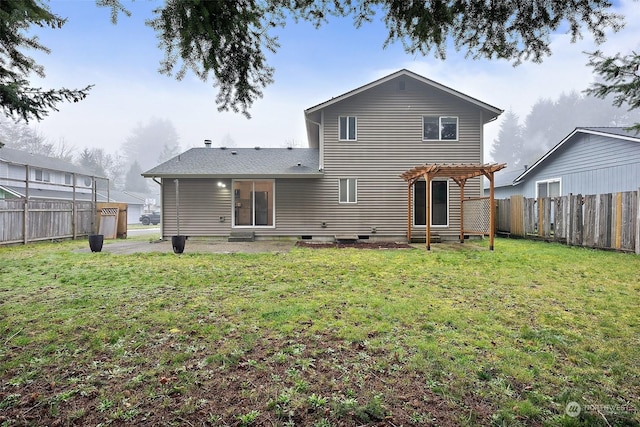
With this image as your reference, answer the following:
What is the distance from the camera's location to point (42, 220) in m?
10.7

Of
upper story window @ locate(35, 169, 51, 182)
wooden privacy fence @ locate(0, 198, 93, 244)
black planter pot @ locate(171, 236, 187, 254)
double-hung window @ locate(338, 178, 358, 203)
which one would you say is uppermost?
upper story window @ locate(35, 169, 51, 182)

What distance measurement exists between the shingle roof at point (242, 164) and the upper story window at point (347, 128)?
5.18ft

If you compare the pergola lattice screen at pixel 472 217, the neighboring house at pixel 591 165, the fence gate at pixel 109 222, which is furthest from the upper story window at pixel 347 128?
the fence gate at pixel 109 222

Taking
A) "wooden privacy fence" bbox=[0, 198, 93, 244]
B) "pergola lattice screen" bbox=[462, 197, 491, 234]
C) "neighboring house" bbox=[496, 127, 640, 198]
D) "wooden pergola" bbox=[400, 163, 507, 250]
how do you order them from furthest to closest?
"pergola lattice screen" bbox=[462, 197, 491, 234] → "neighboring house" bbox=[496, 127, 640, 198] → "wooden privacy fence" bbox=[0, 198, 93, 244] → "wooden pergola" bbox=[400, 163, 507, 250]

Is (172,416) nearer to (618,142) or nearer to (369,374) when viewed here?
(369,374)

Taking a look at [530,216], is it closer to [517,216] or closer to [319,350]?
[517,216]

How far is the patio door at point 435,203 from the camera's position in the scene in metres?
11.0

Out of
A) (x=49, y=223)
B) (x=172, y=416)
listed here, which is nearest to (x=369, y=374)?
(x=172, y=416)

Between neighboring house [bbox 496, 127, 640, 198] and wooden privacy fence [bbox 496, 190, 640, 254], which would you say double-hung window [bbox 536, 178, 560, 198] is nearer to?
neighboring house [bbox 496, 127, 640, 198]

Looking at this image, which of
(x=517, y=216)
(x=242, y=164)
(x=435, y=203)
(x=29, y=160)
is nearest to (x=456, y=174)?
(x=435, y=203)

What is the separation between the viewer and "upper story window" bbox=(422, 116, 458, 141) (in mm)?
11047

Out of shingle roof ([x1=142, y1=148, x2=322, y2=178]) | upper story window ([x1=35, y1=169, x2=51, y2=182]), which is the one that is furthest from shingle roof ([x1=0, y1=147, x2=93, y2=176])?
shingle roof ([x1=142, y1=148, x2=322, y2=178])

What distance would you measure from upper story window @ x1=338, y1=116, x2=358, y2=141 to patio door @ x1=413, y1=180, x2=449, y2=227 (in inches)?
116

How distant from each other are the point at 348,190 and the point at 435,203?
10.5 ft
